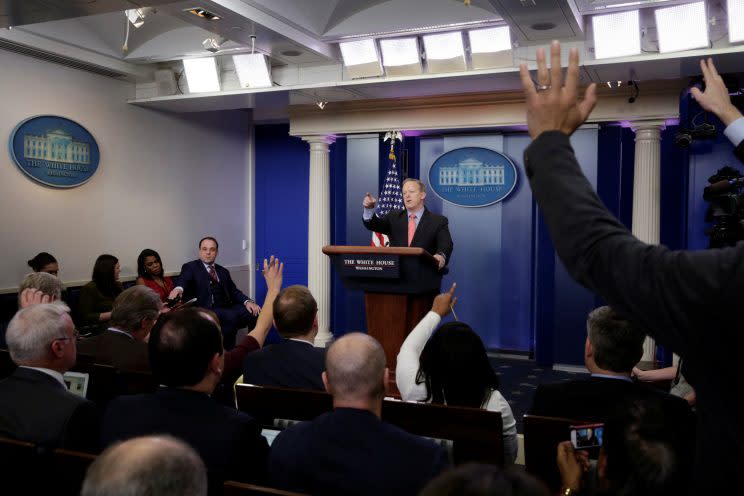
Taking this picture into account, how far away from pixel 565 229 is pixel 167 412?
1.28 meters

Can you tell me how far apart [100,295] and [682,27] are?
4.92m

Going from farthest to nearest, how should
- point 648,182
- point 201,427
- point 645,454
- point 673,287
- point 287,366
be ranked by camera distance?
point 648,182
point 287,366
point 201,427
point 645,454
point 673,287

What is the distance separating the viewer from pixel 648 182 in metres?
5.82

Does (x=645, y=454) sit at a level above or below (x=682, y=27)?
below

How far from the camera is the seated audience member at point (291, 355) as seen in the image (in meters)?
2.50

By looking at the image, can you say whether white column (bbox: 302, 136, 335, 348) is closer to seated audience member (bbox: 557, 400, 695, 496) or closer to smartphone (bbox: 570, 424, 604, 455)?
smartphone (bbox: 570, 424, 604, 455)

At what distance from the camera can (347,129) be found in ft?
22.6

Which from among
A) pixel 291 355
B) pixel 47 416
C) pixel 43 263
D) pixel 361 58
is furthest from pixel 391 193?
pixel 47 416

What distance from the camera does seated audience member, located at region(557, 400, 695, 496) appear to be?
107 centimetres

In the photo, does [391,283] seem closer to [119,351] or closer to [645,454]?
[119,351]

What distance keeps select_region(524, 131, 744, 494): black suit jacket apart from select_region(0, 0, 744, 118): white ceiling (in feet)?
11.7

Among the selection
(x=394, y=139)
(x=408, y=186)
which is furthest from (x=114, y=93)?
(x=408, y=186)

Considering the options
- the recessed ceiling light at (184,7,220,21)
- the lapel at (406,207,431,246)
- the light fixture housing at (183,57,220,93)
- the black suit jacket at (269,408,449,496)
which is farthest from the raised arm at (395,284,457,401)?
the light fixture housing at (183,57,220,93)

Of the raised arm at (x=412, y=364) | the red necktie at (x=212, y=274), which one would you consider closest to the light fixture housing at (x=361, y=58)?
the red necktie at (x=212, y=274)
